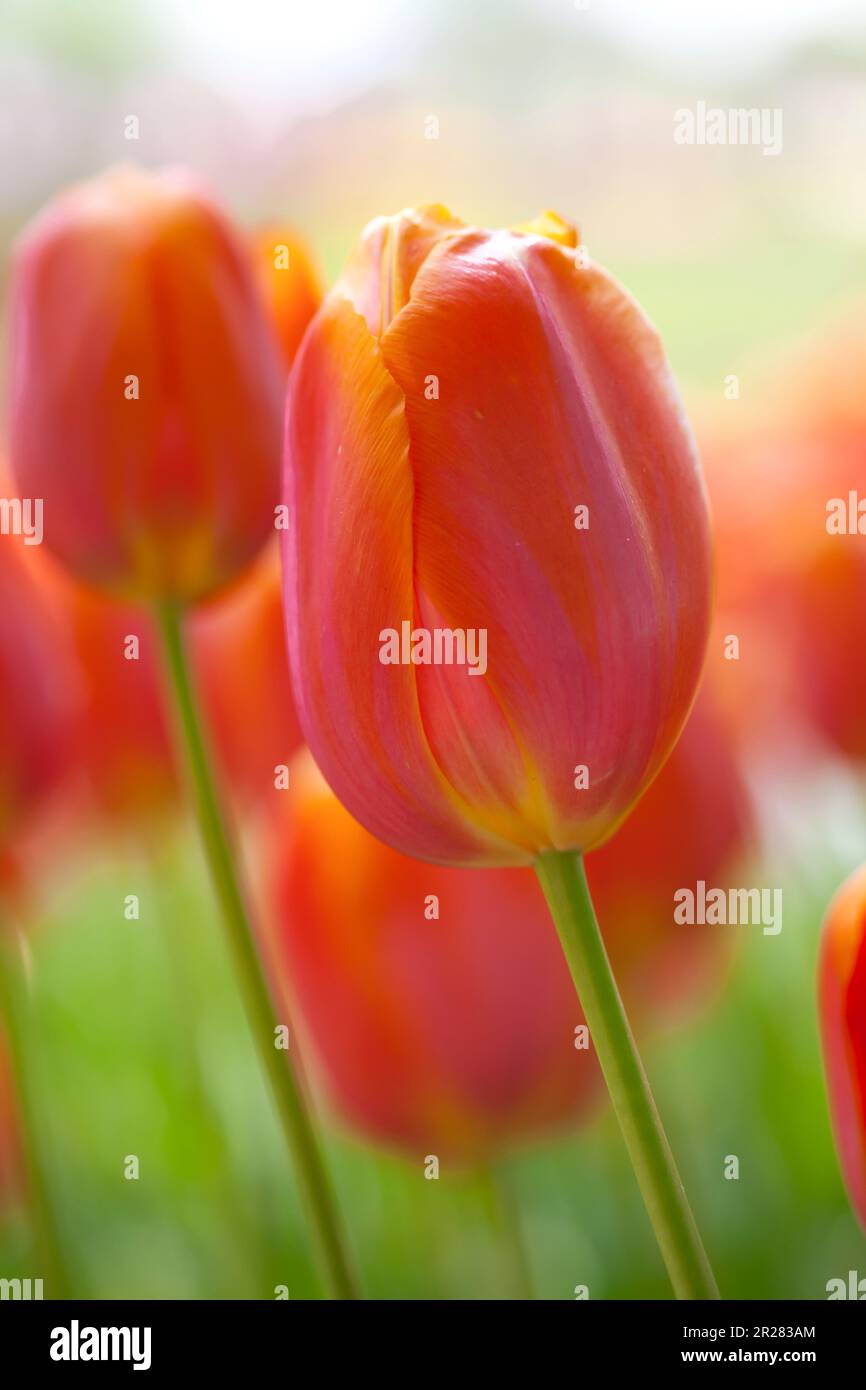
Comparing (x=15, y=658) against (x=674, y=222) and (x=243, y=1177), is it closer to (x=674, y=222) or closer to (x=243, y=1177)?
(x=243, y=1177)

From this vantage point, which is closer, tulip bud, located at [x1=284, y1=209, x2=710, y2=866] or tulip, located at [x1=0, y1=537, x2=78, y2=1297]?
tulip bud, located at [x1=284, y1=209, x2=710, y2=866]

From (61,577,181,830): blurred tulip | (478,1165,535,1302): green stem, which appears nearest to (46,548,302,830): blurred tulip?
(61,577,181,830): blurred tulip

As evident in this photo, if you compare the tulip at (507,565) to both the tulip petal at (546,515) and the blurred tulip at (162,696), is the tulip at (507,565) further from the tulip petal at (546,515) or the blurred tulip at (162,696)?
the blurred tulip at (162,696)

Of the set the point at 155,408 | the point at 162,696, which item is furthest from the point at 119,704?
the point at 155,408

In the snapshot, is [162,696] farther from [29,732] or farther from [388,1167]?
[388,1167]

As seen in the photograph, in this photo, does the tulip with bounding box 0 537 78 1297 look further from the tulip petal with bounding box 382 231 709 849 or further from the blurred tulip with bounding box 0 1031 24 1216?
the tulip petal with bounding box 382 231 709 849

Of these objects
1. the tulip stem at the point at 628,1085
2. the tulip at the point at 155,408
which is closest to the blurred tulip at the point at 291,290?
the tulip at the point at 155,408
